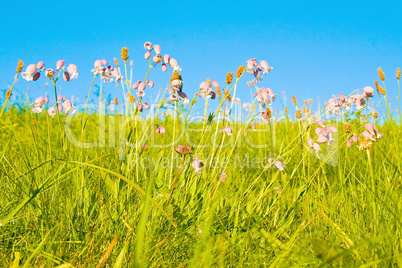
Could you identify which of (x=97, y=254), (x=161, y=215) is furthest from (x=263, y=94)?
(x=97, y=254)

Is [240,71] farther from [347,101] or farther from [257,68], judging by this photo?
[347,101]

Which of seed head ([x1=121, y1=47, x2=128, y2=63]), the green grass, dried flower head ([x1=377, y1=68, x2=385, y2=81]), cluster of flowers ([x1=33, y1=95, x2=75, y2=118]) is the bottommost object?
the green grass

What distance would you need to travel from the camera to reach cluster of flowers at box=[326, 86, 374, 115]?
6.91ft

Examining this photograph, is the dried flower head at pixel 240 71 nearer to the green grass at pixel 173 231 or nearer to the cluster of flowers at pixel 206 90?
the cluster of flowers at pixel 206 90

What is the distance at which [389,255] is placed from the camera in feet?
3.70

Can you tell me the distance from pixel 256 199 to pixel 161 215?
0.61 metres

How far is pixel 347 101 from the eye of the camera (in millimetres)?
2166

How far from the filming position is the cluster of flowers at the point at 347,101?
2.11 m

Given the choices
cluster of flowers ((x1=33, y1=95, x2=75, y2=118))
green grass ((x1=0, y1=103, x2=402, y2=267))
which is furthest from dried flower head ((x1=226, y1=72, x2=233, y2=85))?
cluster of flowers ((x1=33, y1=95, x2=75, y2=118))

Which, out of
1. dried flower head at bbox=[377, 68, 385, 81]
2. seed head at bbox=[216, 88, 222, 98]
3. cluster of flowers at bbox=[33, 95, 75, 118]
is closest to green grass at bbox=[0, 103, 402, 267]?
cluster of flowers at bbox=[33, 95, 75, 118]

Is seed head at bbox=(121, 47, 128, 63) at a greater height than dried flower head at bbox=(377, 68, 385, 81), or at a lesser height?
greater

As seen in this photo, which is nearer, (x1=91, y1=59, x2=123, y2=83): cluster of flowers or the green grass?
the green grass

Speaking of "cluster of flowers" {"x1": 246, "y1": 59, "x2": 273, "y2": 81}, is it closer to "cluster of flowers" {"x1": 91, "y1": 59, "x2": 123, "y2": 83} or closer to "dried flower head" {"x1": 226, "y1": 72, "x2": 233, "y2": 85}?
"dried flower head" {"x1": 226, "y1": 72, "x2": 233, "y2": 85}

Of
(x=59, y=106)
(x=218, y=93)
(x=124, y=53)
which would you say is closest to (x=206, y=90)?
(x=218, y=93)
